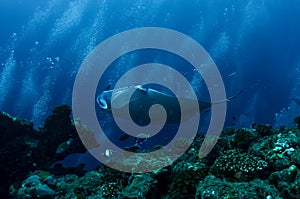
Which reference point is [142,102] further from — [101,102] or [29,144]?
[29,144]

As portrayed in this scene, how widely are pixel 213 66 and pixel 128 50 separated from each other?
7093 millimetres

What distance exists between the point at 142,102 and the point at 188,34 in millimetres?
18708

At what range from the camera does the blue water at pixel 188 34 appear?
20.4 metres

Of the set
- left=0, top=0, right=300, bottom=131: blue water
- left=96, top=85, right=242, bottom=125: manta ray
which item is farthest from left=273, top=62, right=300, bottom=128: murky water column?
left=96, top=85, right=242, bottom=125: manta ray

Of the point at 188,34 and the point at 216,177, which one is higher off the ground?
the point at 188,34

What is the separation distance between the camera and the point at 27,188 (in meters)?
4.00

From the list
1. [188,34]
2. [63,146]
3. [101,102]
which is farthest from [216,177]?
[188,34]

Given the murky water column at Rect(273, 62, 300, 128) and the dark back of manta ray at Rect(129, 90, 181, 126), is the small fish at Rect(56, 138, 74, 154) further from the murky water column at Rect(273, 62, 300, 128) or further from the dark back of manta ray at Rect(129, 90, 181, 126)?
the murky water column at Rect(273, 62, 300, 128)

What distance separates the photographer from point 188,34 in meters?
22.9

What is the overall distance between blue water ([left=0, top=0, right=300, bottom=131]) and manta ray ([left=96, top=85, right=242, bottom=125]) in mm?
14215

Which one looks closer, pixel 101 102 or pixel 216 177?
pixel 216 177

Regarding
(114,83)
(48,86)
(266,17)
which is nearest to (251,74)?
(266,17)

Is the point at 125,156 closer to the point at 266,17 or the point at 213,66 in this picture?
the point at 213,66

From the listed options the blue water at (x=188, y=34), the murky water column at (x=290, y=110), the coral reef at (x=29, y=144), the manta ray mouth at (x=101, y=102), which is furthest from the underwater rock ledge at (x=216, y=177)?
the murky water column at (x=290, y=110)
